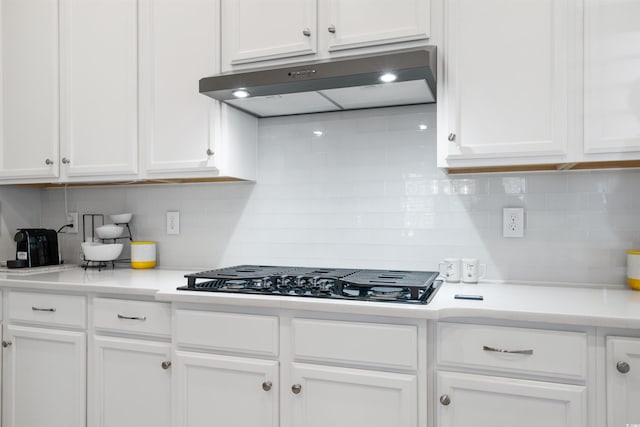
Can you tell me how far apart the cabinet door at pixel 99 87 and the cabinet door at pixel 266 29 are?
546 mm

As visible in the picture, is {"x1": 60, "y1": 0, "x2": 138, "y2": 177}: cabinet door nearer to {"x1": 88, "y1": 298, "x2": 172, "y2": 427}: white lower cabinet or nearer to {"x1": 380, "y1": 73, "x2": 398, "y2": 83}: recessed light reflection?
{"x1": 88, "y1": 298, "x2": 172, "y2": 427}: white lower cabinet

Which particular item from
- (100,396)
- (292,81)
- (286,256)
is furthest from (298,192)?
(100,396)

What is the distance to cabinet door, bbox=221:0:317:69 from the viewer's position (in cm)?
191

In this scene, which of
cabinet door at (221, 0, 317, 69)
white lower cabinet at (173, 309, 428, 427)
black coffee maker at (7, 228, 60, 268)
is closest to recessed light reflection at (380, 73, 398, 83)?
cabinet door at (221, 0, 317, 69)

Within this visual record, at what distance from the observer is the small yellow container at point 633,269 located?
1.74 m

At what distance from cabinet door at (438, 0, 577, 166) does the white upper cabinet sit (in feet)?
0.53

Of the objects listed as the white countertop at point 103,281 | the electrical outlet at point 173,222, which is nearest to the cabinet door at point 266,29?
the electrical outlet at point 173,222

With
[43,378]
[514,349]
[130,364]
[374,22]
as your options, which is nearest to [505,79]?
[374,22]

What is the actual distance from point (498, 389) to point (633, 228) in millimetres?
936

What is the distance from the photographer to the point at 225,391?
5.65 ft

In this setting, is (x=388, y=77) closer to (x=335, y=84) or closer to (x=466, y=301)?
(x=335, y=84)

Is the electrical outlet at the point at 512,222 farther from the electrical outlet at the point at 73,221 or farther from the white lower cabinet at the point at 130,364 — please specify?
the electrical outlet at the point at 73,221

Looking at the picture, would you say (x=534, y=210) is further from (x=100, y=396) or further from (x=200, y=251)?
(x=100, y=396)

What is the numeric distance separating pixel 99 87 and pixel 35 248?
95 centimetres
